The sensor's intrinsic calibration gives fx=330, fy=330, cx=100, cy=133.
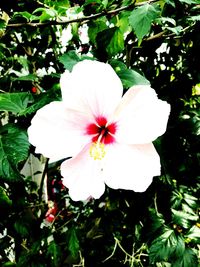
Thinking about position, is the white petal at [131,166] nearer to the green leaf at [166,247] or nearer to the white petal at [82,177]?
the white petal at [82,177]

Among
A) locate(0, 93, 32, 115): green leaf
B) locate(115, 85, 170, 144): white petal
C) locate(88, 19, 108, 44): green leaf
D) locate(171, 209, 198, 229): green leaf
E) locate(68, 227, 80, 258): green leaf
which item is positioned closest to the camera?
locate(115, 85, 170, 144): white petal

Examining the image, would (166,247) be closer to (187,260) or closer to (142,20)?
(187,260)

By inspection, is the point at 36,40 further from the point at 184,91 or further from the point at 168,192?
the point at 168,192

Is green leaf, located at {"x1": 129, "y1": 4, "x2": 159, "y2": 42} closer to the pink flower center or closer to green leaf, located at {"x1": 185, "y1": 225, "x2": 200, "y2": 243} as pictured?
the pink flower center

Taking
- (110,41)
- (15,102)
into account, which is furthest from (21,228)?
(110,41)

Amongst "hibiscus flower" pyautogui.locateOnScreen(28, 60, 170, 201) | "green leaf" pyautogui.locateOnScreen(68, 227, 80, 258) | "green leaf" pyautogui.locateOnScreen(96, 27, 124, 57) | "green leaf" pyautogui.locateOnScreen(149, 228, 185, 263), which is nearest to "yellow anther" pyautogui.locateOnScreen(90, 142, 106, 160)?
"hibiscus flower" pyautogui.locateOnScreen(28, 60, 170, 201)

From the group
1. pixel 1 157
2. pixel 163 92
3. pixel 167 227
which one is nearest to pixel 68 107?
pixel 1 157
